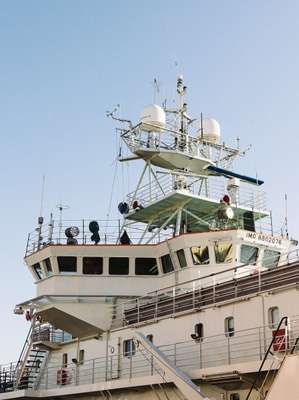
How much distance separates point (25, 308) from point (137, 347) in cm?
810

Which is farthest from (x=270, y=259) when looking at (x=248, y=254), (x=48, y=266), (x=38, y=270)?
(x=38, y=270)

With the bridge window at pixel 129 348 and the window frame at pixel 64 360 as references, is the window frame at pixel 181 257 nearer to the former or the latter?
the bridge window at pixel 129 348

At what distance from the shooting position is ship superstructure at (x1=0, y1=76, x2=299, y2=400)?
20172 millimetres

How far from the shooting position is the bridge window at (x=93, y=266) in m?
28.0

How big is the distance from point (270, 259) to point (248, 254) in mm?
1457

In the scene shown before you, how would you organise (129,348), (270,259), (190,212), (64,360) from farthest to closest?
(190,212), (64,360), (270,259), (129,348)

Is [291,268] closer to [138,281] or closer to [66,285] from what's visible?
[138,281]

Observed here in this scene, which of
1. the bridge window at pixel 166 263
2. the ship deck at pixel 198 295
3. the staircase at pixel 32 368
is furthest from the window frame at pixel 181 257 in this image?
the staircase at pixel 32 368

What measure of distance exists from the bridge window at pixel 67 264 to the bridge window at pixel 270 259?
8162 millimetres

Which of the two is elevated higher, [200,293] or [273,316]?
[200,293]

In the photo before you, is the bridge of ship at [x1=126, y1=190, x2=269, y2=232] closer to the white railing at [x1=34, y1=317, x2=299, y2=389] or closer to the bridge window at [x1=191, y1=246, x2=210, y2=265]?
the bridge window at [x1=191, y1=246, x2=210, y2=265]

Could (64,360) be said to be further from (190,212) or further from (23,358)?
(190,212)

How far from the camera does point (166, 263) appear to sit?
2761 cm

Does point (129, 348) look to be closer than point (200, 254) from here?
Yes
